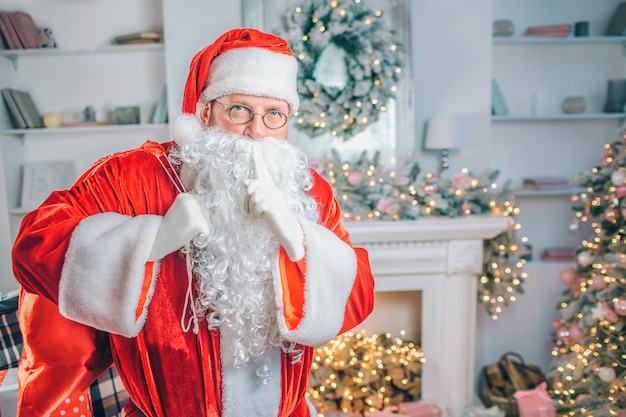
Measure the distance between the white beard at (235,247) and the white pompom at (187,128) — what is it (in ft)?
0.12

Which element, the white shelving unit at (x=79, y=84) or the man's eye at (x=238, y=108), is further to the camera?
the white shelving unit at (x=79, y=84)

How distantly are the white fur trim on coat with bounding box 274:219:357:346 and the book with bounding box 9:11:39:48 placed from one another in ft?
8.81

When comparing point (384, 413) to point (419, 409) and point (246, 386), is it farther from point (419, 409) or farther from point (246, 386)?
point (246, 386)

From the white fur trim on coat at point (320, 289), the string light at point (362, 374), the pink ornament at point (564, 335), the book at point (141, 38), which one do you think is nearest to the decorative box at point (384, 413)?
the string light at point (362, 374)

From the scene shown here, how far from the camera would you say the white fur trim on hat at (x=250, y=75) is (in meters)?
1.14

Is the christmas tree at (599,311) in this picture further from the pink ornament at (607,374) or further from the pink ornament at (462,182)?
the pink ornament at (462,182)

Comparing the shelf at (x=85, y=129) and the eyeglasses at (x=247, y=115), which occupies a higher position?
the shelf at (x=85, y=129)

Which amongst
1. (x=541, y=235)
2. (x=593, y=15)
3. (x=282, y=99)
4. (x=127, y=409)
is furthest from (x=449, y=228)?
(x=593, y=15)

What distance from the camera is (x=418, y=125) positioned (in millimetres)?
3008

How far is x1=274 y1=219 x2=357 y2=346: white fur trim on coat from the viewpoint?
103 centimetres

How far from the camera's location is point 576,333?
2.46 m

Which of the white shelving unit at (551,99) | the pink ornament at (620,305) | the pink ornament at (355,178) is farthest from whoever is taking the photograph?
the white shelving unit at (551,99)

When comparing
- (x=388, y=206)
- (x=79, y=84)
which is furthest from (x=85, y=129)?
(x=388, y=206)

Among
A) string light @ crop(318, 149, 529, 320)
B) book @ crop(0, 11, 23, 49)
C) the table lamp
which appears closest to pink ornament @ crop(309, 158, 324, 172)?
string light @ crop(318, 149, 529, 320)
